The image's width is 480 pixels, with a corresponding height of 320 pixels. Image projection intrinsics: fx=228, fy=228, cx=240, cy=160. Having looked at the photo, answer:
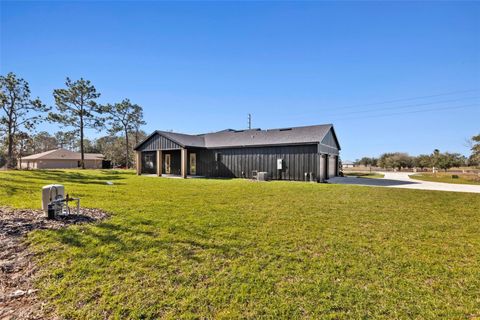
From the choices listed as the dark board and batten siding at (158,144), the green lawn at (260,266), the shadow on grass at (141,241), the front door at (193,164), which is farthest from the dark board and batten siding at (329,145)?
the shadow on grass at (141,241)

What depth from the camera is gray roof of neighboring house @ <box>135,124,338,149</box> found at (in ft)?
53.6

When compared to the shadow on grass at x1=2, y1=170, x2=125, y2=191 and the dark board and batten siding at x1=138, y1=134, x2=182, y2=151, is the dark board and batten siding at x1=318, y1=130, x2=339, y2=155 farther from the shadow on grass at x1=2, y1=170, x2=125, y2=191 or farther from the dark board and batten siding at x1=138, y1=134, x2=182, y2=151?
the shadow on grass at x1=2, y1=170, x2=125, y2=191

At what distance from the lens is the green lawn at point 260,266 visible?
247cm

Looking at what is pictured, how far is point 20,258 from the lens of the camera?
3.52 m

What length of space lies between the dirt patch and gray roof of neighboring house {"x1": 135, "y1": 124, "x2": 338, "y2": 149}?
43.0ft

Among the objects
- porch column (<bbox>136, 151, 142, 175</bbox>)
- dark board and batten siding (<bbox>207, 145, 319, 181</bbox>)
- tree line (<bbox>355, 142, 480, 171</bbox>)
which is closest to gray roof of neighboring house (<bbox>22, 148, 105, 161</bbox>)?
porch column (<bbox>136, 151, 142, 175</bbox>)

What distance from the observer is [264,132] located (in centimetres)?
1948

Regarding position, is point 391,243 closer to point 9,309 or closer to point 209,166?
point 9,309

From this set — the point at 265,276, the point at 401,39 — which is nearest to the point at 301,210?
the point at 265,276

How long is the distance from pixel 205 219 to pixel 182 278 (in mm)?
2479

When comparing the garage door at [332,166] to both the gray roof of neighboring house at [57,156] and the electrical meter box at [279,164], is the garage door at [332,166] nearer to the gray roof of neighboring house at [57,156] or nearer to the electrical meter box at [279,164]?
the electrical meter box at [279,164]

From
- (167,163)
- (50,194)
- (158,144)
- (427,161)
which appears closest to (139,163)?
(167,163)

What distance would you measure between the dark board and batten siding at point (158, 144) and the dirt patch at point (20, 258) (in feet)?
43.7

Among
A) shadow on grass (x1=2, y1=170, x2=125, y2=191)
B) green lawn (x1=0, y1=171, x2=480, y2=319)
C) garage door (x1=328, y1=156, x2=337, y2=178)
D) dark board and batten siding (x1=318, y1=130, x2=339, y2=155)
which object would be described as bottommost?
green lawn (x1=0, y1=171, x2=480, y2=319)
